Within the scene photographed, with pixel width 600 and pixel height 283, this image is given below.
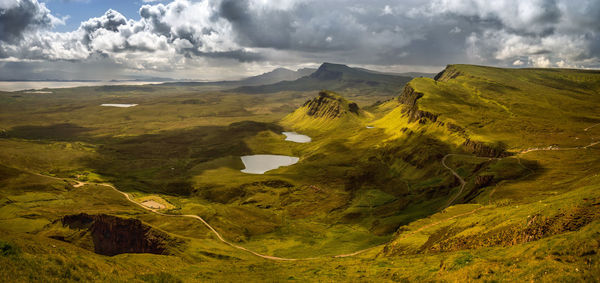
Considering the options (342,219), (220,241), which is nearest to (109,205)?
(220,241)

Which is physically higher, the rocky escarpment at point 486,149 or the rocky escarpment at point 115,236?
the rocky escarpment at point 486,149

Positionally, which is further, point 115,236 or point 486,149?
point 486,149

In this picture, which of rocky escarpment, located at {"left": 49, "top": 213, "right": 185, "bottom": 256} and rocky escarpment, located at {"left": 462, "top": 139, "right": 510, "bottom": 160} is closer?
rocky escarpment, located at {"left": 49, "top": 213, "right": 185, "bottom": 256}

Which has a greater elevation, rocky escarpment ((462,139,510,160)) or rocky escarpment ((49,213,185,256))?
rocky escarpment ((462,139,510,160))

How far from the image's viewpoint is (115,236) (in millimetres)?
101312

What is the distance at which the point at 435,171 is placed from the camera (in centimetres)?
18662

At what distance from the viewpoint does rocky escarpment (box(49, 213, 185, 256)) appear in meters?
96.6

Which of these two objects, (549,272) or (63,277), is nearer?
(549,272)

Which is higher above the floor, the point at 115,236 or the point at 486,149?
the point at 486,149

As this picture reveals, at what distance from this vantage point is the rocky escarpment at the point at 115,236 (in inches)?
3802

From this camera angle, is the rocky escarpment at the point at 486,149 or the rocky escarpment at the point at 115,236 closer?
the rocky escarpment at the point at 115,236

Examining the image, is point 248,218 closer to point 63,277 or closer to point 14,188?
point 63,277

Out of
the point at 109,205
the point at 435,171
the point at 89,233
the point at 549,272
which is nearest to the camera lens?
the point at 549,272

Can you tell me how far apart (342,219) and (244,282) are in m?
113
